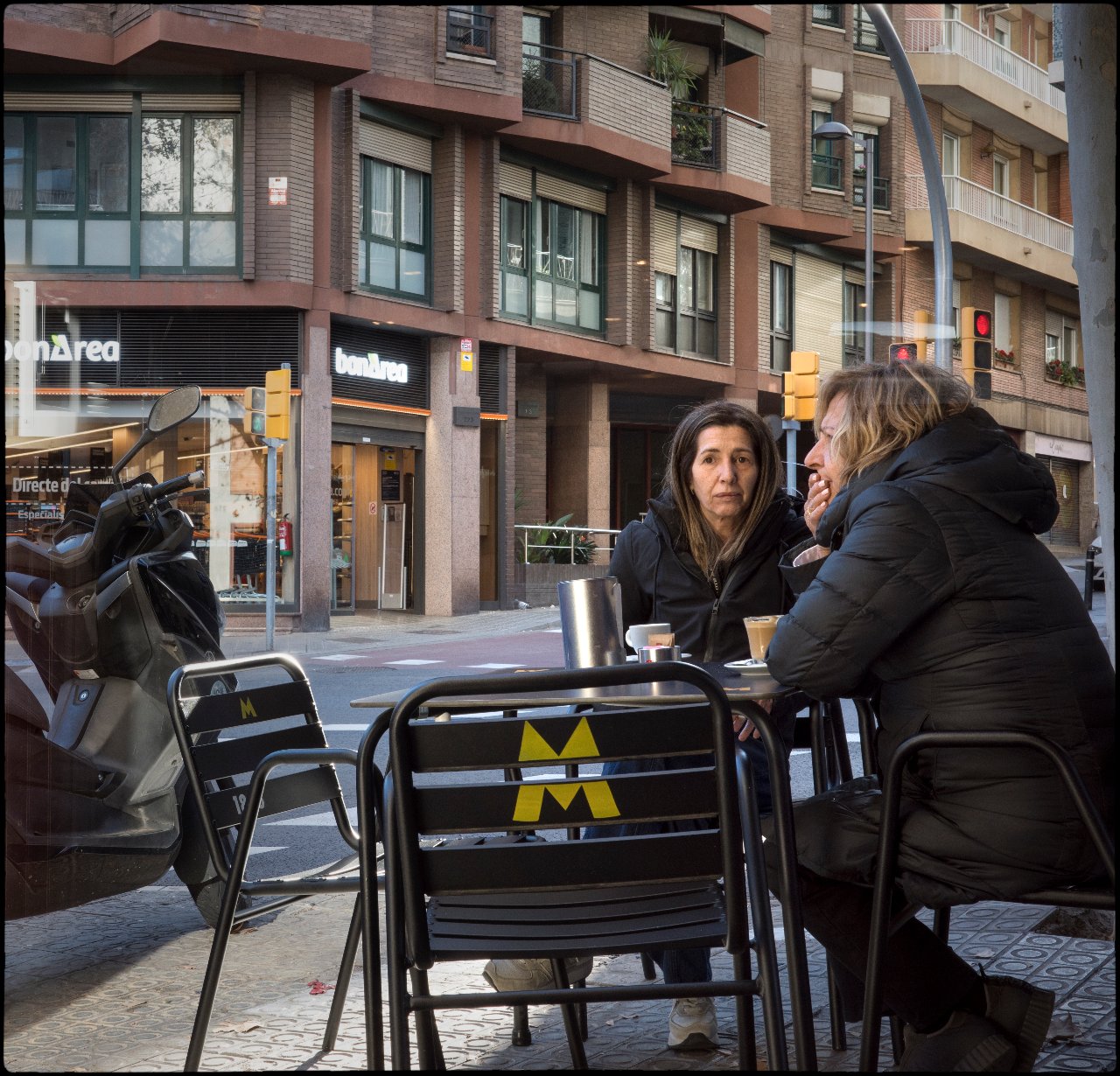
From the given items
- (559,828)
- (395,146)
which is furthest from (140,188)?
(559,828)

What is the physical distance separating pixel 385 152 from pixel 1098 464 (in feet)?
65.4

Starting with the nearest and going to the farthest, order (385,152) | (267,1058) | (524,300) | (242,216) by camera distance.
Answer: (267,1058) < (242,216) < (385,152) < (524,300)

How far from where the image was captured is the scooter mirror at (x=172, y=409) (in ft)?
16.0

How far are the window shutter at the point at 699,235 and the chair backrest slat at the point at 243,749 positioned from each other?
24.2m

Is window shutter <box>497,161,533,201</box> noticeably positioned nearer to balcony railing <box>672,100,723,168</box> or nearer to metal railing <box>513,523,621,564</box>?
balcony railing <box>672,100,723,168</box>

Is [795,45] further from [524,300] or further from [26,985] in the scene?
[26,985]

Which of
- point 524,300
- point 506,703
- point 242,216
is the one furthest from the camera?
point 524,300

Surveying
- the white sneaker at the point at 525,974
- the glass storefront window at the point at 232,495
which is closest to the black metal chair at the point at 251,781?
the white sneaker at the point at 525,974

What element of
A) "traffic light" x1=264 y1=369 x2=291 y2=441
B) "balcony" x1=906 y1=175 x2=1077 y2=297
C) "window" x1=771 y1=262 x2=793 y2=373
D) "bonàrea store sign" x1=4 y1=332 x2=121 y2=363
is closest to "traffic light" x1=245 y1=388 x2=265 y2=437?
"traffic light" x1=264 y1=369 x2=291 y2=441

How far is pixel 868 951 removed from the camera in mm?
2971

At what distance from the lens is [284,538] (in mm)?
21078

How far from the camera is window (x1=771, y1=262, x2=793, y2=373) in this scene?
27.3 metres

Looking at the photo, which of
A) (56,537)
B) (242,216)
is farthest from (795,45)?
(56,537)

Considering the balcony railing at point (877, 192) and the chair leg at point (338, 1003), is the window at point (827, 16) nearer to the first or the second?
the chair leg at point (338, 1003)
